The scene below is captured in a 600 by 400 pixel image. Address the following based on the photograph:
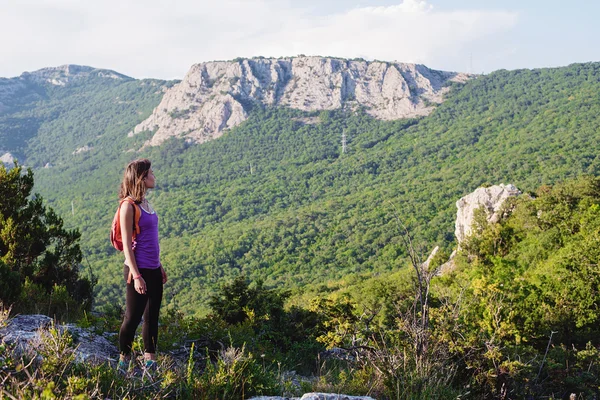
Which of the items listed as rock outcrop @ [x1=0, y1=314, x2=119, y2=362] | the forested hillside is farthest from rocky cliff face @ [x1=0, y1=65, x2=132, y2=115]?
rock outcrop @ [x1=0, y1=314, x2=119, y2=362]

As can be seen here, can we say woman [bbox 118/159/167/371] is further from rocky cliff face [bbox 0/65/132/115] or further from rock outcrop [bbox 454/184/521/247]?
rocky cliff face [bbox 0/65/132/115]

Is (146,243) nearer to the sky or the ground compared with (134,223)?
nearer to the ground

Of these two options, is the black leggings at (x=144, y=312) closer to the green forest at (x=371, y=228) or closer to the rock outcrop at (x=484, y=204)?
the green forest at (x=371, y=228)

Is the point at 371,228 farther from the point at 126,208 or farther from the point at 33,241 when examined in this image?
the point at 126,208

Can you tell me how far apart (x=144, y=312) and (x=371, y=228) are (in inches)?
1887

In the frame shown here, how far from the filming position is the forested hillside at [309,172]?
45000 mm

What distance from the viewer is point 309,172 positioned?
266 ft

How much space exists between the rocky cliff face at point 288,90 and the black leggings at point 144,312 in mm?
96089

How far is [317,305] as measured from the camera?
625 centimetres

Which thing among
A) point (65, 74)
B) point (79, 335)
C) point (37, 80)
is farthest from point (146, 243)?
point (37, 80)

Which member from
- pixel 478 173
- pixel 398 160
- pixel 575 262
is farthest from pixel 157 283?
pixel 398 160

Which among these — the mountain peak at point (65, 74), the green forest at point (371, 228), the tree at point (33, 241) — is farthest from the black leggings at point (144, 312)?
the mountain peak at point (65, 74)

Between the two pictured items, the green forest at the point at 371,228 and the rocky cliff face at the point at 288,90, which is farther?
the rocky cliff face at the point at 288,90

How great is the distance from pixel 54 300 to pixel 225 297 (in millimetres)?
2314
